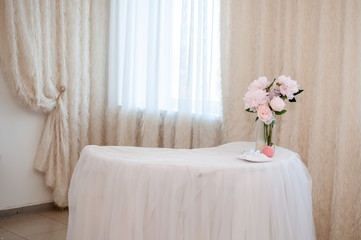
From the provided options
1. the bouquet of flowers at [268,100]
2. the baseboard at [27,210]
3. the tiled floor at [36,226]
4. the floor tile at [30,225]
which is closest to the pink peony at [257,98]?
the bouquet of flowers at [268,100]

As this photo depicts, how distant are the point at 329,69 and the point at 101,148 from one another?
4.54 ft

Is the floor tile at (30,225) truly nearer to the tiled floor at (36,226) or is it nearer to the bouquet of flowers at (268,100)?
the tiled floor at (36,226)

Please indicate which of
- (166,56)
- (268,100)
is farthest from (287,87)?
(166,56)

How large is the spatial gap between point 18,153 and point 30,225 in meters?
0.60

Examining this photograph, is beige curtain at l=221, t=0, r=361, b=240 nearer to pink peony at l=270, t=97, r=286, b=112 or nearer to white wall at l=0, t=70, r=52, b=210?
pink peony at l=270, t=97, r=286, b=112

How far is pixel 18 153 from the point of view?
342cm

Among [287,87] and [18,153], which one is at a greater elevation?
[287,87]

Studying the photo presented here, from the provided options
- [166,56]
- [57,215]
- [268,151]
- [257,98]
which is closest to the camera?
[268,151]

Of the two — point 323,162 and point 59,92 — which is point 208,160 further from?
point 59,92

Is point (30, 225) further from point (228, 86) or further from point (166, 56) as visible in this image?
point (228, 86)

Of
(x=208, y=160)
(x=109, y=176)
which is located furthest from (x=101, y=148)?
(x=208, y=160)

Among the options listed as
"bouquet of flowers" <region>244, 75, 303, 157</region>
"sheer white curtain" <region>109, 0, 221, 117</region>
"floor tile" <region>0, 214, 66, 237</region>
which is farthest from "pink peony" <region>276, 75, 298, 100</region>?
"floor tile" <region>0, 214, 66, 237</region>

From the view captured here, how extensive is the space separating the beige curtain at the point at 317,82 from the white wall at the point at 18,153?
170cm

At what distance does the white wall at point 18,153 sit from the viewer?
3329mm
